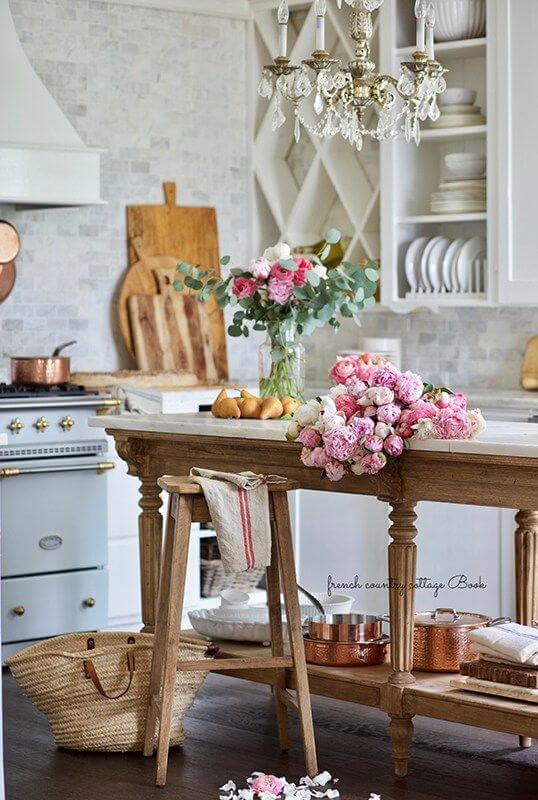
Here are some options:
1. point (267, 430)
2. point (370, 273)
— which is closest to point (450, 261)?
point (370, 273)

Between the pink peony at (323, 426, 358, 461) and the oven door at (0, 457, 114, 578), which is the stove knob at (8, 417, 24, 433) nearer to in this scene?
the oven door at (0, 457, 114, 578)

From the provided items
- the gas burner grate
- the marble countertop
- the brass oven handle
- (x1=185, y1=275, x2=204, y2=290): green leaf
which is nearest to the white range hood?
the gas burner grate

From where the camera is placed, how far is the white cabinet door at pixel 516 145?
5.75m

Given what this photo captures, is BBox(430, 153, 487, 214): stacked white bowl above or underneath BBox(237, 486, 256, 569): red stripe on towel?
above

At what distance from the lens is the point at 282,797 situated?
3.67 m

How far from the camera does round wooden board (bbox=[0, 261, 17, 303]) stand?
20.1ft

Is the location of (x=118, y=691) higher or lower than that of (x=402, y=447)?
lower

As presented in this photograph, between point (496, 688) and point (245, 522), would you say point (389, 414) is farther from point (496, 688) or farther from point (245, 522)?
point (496, 688)

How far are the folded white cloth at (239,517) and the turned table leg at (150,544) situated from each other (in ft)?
2.60

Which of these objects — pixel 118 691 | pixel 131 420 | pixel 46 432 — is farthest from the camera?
pixel 46 432

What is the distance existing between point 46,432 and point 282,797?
2.20 m

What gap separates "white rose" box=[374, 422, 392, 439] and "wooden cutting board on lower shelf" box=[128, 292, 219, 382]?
2.90m

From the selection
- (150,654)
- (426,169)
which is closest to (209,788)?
(150,654)

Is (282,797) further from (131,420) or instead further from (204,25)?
(204,25)
